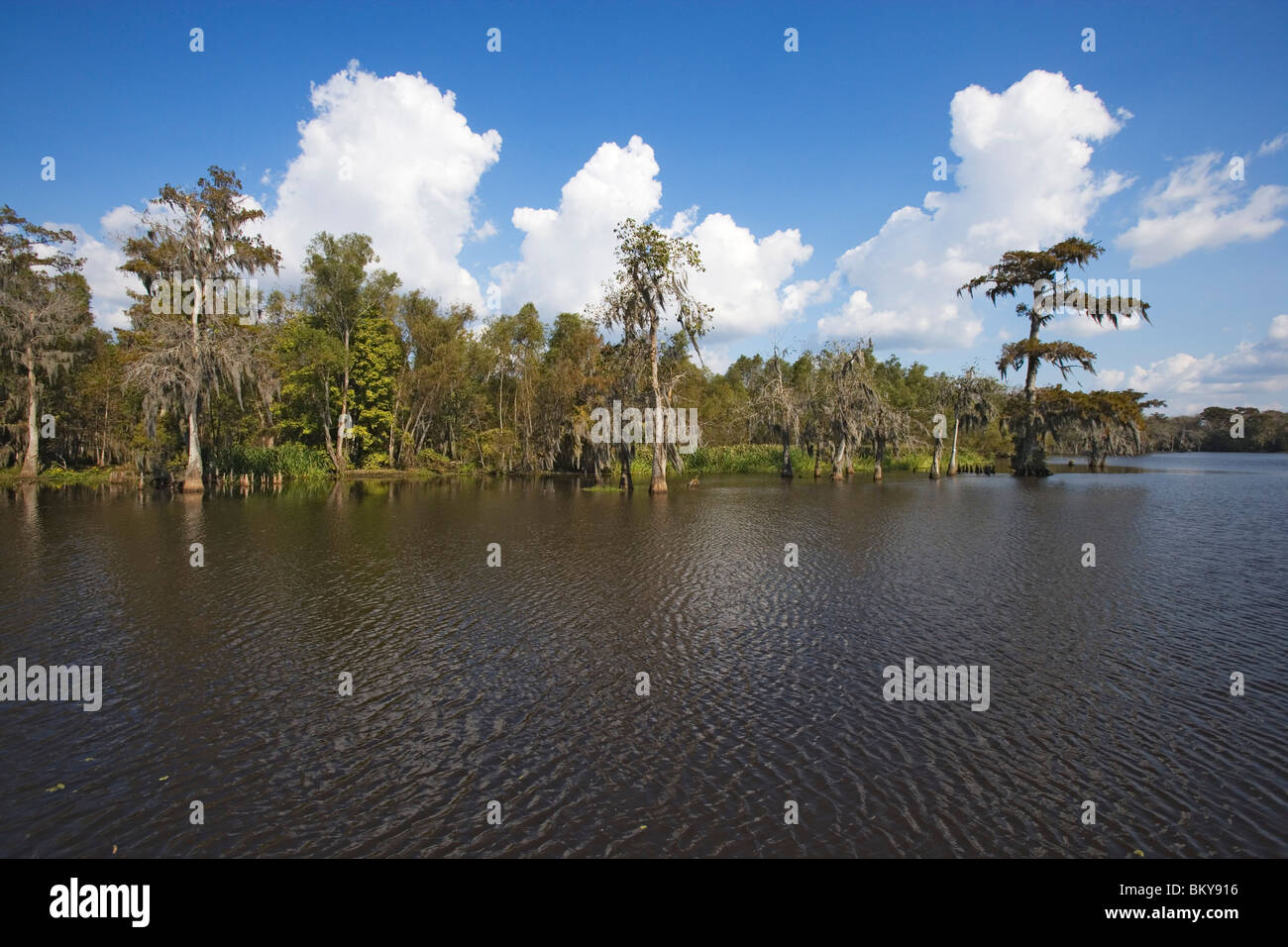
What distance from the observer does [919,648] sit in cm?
1328

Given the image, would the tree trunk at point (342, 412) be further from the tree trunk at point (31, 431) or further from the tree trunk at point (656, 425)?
the tree trunk at point (656, 425)

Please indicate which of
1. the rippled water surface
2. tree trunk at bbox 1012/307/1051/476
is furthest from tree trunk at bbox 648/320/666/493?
tree trunk at bbox 1012/307/1051/476

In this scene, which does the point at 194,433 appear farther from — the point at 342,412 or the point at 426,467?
the point at 426,467

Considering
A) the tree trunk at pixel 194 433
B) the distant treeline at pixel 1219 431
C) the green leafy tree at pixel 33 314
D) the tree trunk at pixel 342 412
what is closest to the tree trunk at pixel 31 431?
the green leafy tree at pixel 33 314

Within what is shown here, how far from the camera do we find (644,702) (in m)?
10.9

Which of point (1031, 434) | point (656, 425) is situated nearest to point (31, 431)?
point (656, 425)

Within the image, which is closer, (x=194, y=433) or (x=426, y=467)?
(x=194, y=433)

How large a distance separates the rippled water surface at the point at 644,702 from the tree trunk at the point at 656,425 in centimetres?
1965

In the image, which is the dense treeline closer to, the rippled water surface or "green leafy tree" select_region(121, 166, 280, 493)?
"green leafy tree" select_region(121, 166, 280, 493)

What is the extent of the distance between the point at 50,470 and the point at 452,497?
3847 centimetres

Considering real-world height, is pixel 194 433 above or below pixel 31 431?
below

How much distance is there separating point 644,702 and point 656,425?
33.6 m
